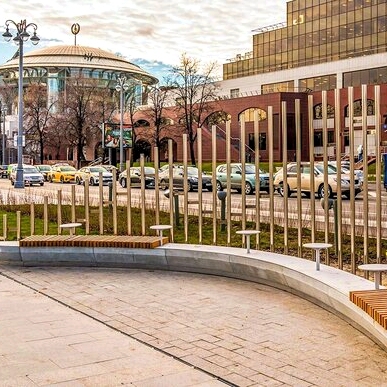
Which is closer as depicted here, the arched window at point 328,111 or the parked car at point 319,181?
the parked car at point 319,181

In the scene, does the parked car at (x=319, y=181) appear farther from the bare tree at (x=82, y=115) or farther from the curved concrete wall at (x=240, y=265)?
the bare tree at (x=82, y=115)

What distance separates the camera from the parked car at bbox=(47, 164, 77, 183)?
4809 cm

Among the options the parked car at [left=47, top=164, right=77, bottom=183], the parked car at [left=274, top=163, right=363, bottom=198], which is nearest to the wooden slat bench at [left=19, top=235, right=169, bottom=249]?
the parked car at [left=274, top=163, right=363, bottom=198]

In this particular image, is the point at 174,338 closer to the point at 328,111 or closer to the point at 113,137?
the point at 113,137

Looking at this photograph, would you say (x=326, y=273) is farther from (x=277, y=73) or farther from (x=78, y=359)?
(x=277, y=73)

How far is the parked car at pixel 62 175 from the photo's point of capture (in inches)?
1893

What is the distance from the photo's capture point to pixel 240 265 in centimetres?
859

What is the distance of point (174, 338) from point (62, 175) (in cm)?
4422

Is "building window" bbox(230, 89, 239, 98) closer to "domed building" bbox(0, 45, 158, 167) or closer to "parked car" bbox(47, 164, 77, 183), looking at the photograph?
"domed building" bbox(0, 45, 158, 167)

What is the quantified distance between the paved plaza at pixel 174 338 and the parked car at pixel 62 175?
40237mm

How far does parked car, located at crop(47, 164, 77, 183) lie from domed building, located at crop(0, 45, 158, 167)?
53833mm

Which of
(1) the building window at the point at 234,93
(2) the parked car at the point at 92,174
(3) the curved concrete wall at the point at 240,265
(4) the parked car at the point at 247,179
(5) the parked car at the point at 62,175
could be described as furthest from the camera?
(1) the building window at the point at 234,93

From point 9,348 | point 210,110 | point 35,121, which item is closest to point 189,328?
point 9,348

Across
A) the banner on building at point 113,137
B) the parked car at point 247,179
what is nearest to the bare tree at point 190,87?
the banner on building at point 113,137
